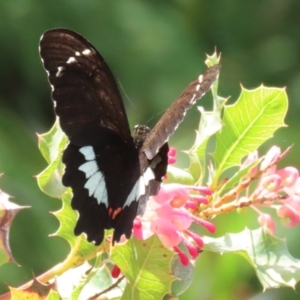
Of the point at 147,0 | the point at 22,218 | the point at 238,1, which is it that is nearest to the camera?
the point at 22,218

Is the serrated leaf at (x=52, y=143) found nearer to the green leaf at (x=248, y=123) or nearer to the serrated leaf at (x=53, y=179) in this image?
the serrated leaf at (x=53, y=179)

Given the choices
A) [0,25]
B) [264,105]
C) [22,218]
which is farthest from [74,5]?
[264,105]

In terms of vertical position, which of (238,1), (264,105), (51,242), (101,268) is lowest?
(51,242)

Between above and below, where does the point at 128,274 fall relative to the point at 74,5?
above

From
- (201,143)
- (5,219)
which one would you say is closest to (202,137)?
(201,143)

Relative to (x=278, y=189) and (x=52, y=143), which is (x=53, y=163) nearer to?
(x=52, y=143)

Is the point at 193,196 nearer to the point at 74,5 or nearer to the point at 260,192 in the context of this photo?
the point at 260,192

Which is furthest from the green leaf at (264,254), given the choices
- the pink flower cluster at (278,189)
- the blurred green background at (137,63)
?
the blurred green background at (137,63)
